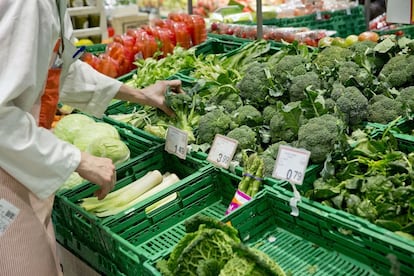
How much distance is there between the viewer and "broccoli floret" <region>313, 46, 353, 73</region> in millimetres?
2490

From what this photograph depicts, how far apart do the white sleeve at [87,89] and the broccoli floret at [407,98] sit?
1318 millimetres

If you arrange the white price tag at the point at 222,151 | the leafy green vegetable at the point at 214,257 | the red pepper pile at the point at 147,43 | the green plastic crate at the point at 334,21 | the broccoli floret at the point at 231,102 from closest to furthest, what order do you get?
the leafy green vegetable at the point at 214,257 < the white price tag at the point at 222,151 < the broccoli floret at the point at 231,102 < the red pepper pile at the point at 147,43 < the green plastic crate at the point at 334,21

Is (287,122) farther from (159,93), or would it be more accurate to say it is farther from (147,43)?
(147,43)

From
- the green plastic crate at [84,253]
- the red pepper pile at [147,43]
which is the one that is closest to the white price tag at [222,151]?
the green plastic crate at [84,253]

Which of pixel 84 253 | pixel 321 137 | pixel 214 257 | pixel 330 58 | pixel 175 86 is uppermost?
pixel 330 58

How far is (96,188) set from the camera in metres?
2.31

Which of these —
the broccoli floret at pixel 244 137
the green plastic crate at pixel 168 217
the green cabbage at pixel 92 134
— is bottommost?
the green plastic crate at pixel 168 217

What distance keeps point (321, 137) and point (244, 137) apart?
355 mm

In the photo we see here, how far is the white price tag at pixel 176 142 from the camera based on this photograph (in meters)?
2.30

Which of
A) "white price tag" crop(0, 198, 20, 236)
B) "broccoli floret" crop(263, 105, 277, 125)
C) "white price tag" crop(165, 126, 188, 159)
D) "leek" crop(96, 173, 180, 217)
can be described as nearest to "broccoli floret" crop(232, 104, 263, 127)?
"broccoli floret" crop(263, 105, 277, 125)

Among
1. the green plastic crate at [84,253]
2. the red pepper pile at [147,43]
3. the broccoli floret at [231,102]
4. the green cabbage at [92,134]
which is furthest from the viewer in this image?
the red pepper pile at [147,43]

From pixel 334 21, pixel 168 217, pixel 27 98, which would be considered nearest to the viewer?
pixel 27 98

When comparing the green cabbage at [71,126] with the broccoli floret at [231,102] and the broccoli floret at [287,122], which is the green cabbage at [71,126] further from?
the broccoli floret at [287,122]

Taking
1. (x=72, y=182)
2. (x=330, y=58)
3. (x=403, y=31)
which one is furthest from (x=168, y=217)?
(x=403, y=31)
